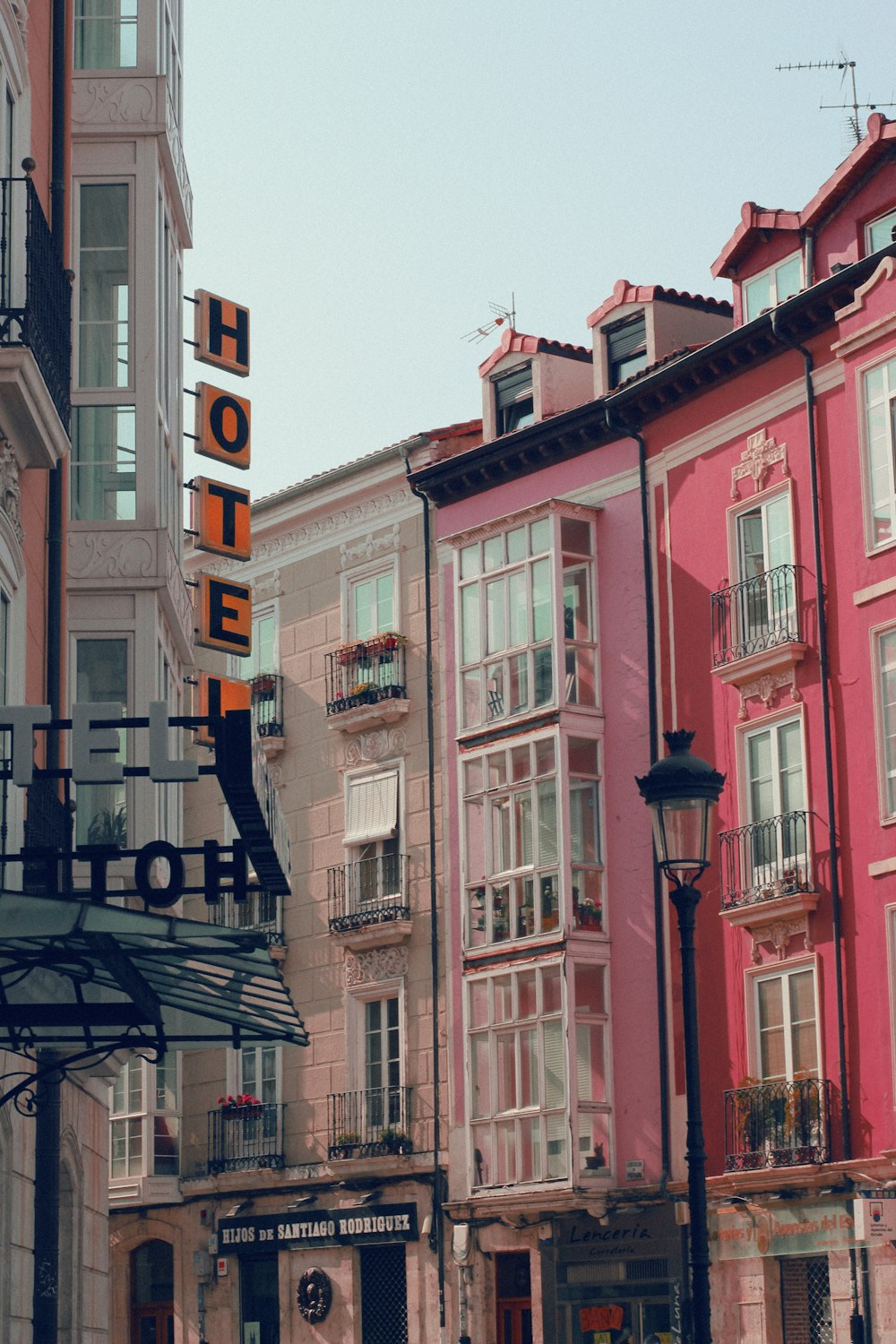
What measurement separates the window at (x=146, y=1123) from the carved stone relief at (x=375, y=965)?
4926 mm

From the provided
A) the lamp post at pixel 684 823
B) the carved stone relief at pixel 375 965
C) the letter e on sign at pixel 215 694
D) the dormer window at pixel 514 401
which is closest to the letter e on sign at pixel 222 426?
the letter e on sign at pixel 215 694

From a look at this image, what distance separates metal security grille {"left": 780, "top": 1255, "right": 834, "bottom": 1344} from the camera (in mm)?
29359

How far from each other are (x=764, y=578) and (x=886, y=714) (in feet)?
11.8

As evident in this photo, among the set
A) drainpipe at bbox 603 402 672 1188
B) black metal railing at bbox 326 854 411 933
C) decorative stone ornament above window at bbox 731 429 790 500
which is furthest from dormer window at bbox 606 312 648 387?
black metal railing at bbox 326 854 411 933

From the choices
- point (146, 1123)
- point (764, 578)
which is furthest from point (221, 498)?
point (146, 1123)

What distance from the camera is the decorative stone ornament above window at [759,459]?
31891 millimetres

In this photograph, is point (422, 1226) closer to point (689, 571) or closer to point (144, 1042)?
point (689, 571)

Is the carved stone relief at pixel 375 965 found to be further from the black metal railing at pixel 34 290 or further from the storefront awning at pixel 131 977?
the storefront awning at pixel 131 977

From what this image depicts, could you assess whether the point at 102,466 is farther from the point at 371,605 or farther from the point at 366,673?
the point at 371,605

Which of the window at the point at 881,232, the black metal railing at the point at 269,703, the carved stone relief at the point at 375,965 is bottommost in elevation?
the carved stone relief at the point at 375,965

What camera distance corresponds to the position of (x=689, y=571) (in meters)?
33.5

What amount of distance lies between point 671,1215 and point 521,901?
5.44 metres

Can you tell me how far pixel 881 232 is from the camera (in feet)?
101

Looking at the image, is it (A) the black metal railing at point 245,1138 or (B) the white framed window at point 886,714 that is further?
(A) the black metal railing at point 245,1138
